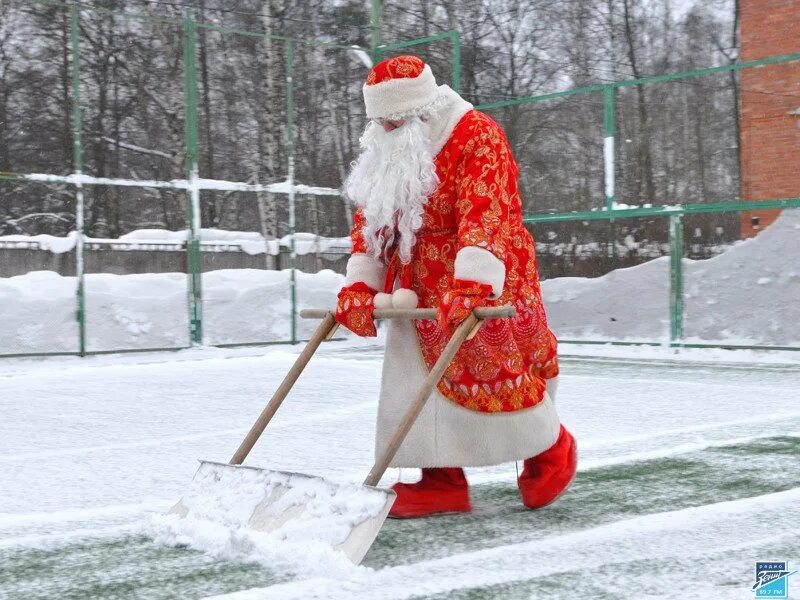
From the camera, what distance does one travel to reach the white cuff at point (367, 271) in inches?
156

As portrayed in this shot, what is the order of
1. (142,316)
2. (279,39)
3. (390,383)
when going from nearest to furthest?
1. (390,383)
2. (142,316)
3. (279,39)

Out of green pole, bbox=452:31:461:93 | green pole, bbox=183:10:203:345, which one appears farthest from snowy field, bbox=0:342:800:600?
green pole, bbox=452:31:461:93

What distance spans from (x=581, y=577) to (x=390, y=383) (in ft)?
3.38

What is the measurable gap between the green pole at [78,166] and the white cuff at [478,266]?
26.4 ft

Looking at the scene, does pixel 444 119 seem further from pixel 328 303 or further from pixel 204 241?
pixel 328 303

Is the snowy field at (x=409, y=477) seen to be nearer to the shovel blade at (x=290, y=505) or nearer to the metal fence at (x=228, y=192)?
the shovel blade at (x=290, y=505)

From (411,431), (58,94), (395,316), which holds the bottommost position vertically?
(411,431)

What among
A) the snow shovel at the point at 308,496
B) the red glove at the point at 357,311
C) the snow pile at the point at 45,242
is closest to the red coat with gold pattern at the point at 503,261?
the red glove at the point at 357,311

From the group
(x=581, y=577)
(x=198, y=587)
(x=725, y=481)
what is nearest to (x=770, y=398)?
(x=725, y=481)

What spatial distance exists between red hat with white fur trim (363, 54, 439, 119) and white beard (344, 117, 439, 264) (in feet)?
0.16

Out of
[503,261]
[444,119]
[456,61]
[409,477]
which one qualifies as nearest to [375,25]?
[456,61]

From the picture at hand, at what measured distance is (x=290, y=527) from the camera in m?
3.28

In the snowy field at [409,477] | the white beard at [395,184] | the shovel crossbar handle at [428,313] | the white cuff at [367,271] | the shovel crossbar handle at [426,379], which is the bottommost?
the snowy field at [409,477]

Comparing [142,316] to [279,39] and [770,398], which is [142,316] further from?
[770,398]
